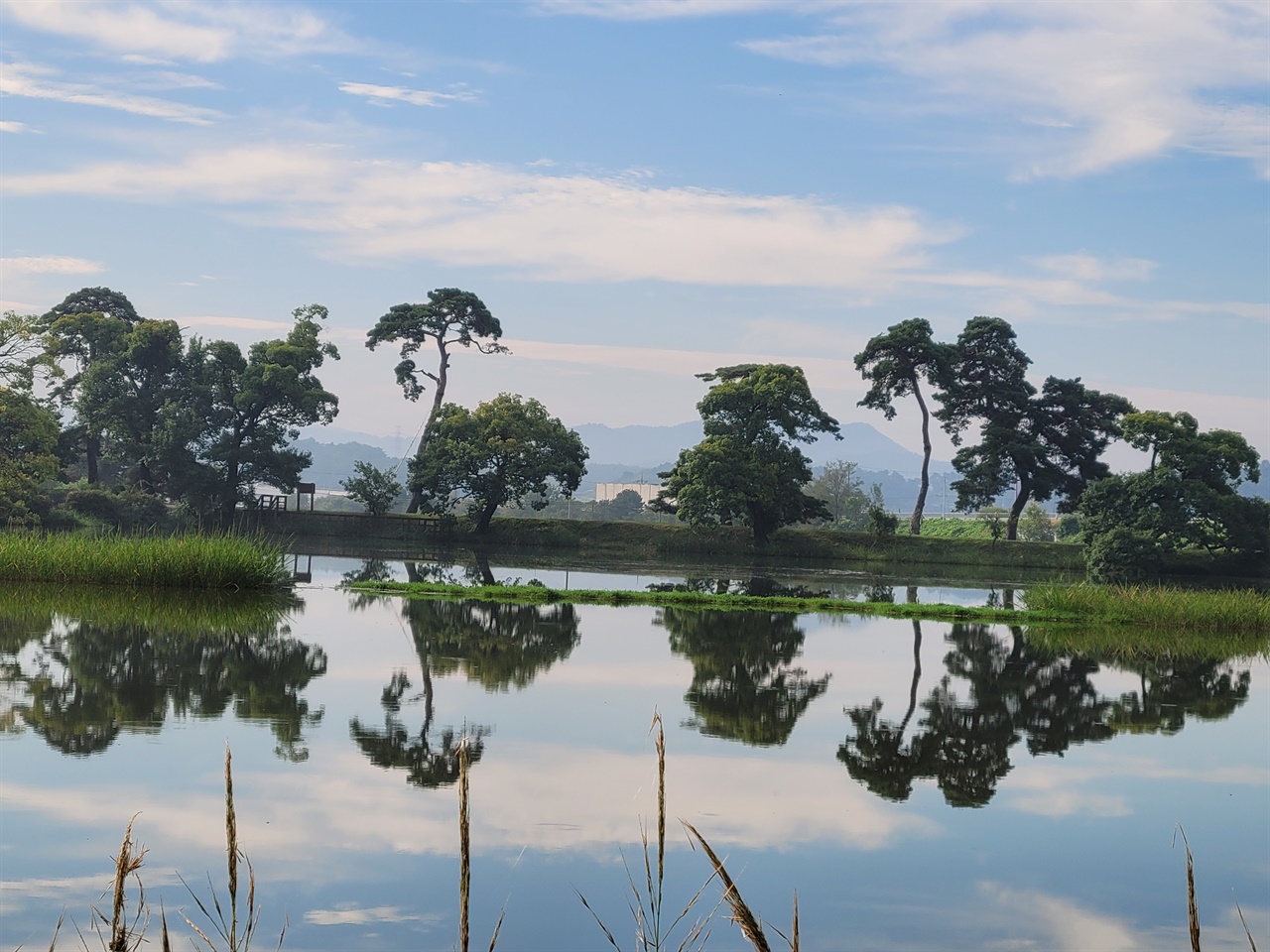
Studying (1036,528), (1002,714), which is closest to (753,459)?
(1036,528)

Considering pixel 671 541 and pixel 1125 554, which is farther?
pixel 671 541

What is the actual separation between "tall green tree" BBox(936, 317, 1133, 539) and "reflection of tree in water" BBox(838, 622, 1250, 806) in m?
34.9

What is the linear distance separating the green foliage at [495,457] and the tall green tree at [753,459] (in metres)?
4.78

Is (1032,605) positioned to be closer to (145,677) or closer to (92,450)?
(145,677)

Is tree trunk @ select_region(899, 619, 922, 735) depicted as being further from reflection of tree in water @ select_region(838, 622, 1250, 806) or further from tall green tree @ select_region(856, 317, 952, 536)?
tall green tree @ select_region(856, 317, 952, 536)

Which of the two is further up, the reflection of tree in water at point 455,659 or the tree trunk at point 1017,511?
the tree trunk at point 1017,511

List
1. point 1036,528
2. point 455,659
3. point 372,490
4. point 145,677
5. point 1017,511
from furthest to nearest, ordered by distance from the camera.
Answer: point 1036,528 → point 372,490 → point 1017,511 → point 455,659 → point 145,677

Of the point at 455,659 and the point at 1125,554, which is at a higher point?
the point at 1125,554

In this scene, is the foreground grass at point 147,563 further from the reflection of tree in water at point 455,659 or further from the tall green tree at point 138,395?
the tall green tree at point 138,395

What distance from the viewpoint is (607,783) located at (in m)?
10.6

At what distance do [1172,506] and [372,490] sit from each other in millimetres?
32489

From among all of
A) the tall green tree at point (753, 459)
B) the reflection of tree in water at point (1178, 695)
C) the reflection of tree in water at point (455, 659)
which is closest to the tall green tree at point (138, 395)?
the tall green tree at point (753, 459)

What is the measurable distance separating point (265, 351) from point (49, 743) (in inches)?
1864

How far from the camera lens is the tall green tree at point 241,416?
175 ft
